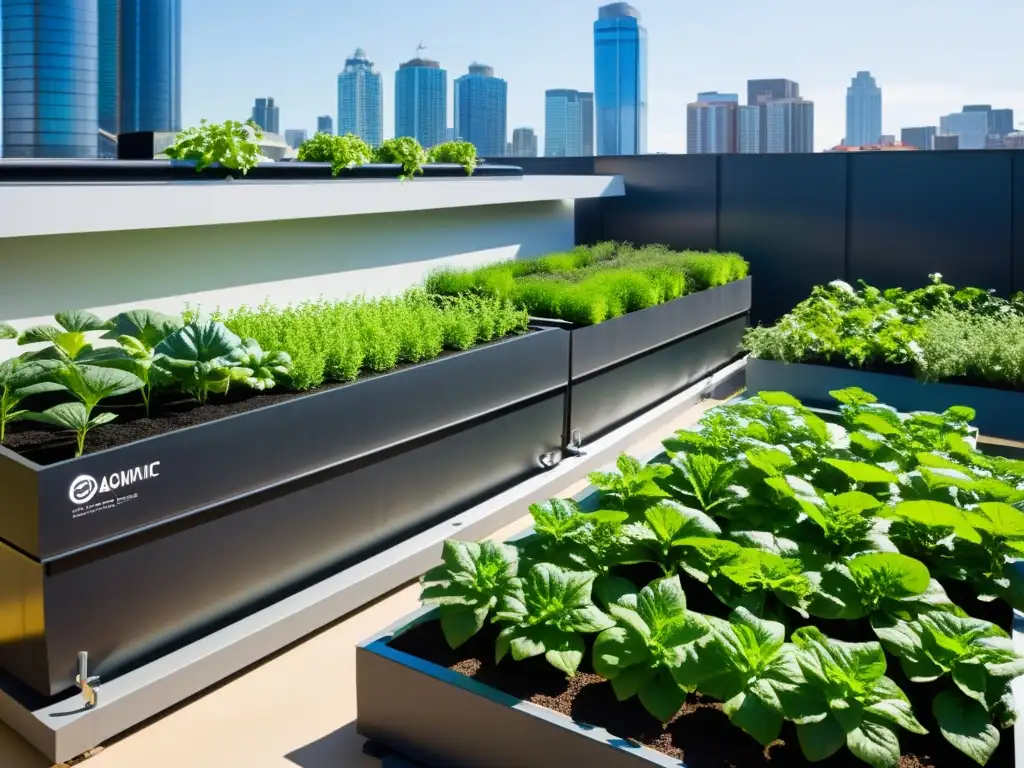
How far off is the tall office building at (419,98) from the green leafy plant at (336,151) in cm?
8600

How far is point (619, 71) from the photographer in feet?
360

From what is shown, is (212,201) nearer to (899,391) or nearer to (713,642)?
(713,642)

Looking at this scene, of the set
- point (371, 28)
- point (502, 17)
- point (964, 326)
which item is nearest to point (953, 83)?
point (371, 28)

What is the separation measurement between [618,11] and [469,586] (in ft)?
390

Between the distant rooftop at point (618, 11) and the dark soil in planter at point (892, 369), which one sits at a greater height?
the distant rooftop at point (618, 11)

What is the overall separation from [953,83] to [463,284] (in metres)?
99.9

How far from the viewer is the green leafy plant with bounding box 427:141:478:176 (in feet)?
24.1

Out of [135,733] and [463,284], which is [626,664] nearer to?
[135,733]

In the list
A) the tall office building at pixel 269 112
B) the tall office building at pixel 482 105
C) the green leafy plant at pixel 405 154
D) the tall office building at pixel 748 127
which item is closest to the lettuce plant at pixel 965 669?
the green leafy plant at pixel 405 154

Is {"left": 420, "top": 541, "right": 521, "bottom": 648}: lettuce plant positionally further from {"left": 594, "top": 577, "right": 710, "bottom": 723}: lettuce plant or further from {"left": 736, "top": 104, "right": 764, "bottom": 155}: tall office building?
{"left": 736, "top": 104, "right": 764, "bottom": 155}: tall office building

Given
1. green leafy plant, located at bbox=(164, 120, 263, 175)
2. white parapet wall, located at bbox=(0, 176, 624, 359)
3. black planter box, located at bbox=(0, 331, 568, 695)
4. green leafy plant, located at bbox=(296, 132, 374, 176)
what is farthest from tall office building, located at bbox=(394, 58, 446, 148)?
black planter box, located at bbox=(0, 331, 568, 695)

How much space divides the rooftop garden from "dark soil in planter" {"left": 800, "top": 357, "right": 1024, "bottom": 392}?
109 cm

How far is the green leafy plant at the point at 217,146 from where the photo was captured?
5.07 metres

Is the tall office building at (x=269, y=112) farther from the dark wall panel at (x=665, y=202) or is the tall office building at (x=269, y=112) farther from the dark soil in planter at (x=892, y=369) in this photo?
the dark soil in planter at (x=892, y=369)
